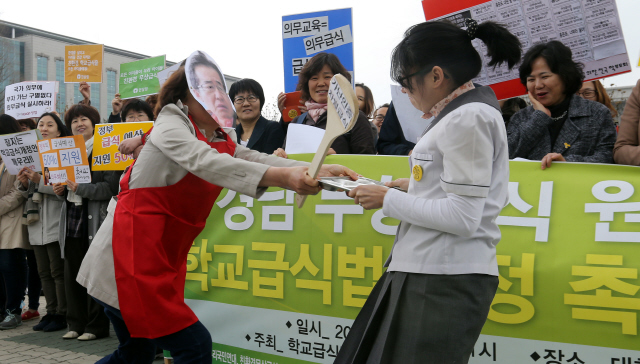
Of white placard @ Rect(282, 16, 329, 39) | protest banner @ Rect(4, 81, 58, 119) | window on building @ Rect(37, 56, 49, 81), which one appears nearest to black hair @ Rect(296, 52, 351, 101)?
white placard @ Rect(282, 16, 329, 39)

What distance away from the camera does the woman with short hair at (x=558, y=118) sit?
3291mm

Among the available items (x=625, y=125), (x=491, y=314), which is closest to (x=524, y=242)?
(x=491, y=314)

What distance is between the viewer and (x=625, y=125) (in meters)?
3.30

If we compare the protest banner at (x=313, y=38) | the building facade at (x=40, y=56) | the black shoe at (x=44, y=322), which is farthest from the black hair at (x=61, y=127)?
the building facade at (x=40, y=56)

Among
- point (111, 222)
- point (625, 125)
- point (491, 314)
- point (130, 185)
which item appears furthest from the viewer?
point (625, 125)

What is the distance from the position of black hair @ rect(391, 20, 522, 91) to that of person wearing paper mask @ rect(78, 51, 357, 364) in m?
0.67

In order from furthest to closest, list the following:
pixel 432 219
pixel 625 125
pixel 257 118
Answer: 1. pixel 257 118
2. pixel 625 125
3. pixel 432 219

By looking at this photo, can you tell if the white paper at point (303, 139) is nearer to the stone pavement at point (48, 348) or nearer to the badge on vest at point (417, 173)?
the badge on vest at point (417, 173)

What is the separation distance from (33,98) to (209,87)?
5.42 metres

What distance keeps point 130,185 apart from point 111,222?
0.30 meters

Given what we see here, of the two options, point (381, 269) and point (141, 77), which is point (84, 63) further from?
Result: point (381, 269)

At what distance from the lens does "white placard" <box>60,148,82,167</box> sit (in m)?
5.38

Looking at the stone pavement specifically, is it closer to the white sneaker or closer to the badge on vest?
the white sneaker

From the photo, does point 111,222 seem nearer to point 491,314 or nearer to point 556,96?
point 491,314
